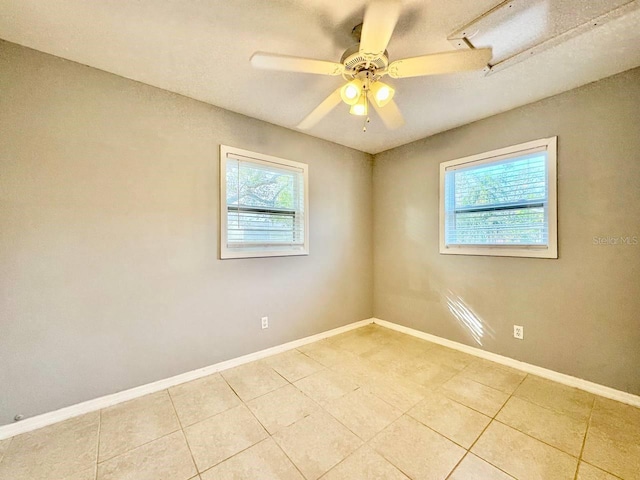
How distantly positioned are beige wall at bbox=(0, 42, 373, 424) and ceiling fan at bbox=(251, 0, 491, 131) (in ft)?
4.29

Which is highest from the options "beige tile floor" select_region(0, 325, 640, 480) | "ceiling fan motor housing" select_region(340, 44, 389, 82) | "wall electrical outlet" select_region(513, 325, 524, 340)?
"ceiling fan motor housing" select_region(340, 44, 389, 82)

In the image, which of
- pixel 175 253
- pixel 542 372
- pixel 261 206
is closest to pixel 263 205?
pixel 261 206

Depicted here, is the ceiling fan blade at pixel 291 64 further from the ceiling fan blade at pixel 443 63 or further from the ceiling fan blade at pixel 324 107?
the ceiling fan blade at pixel 443 63

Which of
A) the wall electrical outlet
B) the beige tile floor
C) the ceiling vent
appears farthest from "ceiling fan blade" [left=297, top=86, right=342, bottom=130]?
the wall electrical outlet

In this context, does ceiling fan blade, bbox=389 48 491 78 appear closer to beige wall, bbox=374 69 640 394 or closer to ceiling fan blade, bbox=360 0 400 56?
ceiling fan blade, bbox=360 0 400 56

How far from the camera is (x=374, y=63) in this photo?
58.3 inches

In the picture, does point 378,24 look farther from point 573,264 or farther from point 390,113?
point 573,264

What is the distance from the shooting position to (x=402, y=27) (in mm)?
1550

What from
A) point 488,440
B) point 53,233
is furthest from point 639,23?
point 53,233

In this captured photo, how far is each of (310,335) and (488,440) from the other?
190cm

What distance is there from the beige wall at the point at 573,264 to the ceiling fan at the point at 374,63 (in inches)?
60.0

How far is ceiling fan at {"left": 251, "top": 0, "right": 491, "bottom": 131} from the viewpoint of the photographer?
3.80 feet

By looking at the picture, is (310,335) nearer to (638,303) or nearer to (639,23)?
(638,303)

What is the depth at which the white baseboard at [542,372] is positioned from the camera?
1964 millimetres
